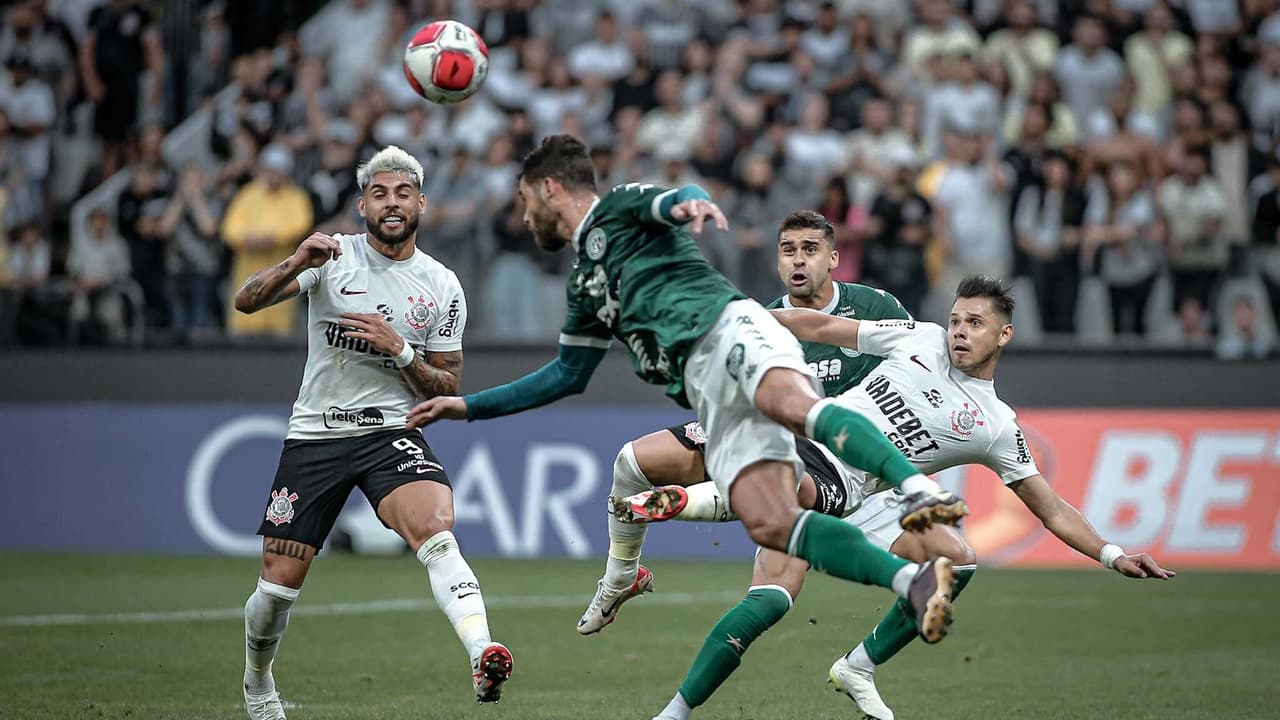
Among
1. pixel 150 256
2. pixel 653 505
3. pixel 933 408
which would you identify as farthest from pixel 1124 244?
pixel 150 256

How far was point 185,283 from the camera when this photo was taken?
17.0 metres

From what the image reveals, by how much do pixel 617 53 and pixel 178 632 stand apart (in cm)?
980

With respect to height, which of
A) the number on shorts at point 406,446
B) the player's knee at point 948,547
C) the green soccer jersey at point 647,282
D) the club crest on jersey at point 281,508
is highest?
the green soccer jersey at point 647,282

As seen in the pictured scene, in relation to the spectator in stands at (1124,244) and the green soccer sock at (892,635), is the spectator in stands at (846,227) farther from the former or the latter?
the green soccer sock at (892,635)

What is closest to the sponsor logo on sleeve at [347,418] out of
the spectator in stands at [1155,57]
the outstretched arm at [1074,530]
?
the outstretched arm at [1074,530]

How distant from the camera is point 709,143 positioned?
17.2 meters

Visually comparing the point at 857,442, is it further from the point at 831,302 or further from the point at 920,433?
the point at 831,302

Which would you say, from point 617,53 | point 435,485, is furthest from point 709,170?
point 435,485

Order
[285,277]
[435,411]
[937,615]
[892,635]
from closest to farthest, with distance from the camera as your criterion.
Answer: [937,615]
[435,411]
[285,277]
[892,635]

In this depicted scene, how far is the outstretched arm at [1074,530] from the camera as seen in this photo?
734 centimetres

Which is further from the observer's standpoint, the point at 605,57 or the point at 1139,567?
the point at 605,57

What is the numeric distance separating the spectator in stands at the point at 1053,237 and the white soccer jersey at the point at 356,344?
976cm

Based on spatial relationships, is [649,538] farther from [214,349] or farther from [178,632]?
[178,632]

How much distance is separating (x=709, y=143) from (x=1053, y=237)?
3.75m
